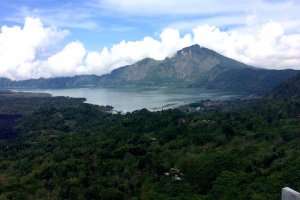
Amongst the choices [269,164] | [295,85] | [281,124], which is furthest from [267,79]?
[269,164]

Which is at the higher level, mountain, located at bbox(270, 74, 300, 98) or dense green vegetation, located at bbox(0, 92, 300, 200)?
mountain, located at bbox(270, 74, 300, 98)

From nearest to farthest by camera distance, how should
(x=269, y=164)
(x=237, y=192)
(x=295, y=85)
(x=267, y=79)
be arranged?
(x=237, y=192)
(x=269, y=164)
(x=295, y=85)
(x=267, y=79)

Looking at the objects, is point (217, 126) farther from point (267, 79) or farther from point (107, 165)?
point (267, 79)

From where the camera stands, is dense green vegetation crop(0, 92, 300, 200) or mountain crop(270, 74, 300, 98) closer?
dense green vegetation crop(0, 92, 300, 200)

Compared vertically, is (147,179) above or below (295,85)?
below

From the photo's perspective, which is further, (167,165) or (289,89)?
(289,89)

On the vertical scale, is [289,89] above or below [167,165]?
above

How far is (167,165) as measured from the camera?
3106 centimetres

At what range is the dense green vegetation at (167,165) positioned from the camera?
24134 mm

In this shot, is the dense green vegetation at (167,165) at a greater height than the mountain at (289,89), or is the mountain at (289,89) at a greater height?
the mountain at (289,89)

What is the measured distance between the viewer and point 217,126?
156 feet

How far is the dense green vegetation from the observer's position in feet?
79.2

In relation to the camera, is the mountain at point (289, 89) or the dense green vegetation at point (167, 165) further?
the mountain at point (289, 89)

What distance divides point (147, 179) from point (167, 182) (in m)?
2.02
